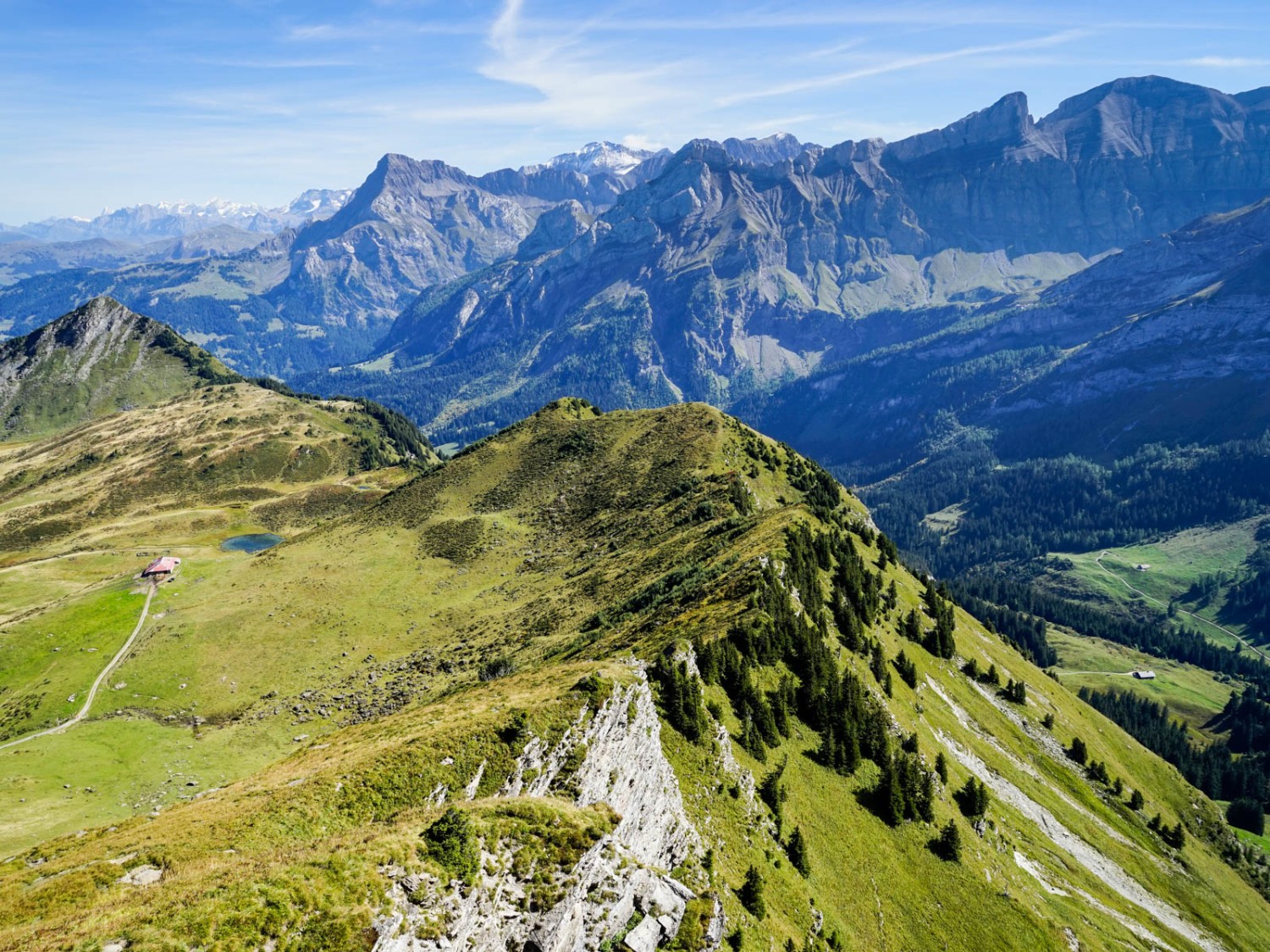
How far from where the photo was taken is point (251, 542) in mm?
178750

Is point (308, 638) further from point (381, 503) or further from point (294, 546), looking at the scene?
point (381, 503)

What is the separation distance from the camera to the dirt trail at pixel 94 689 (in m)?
80.4

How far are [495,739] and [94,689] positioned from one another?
77458 mm

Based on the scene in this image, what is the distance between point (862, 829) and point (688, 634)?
2284 cm


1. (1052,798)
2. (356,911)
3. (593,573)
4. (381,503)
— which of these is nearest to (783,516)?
(593,573)

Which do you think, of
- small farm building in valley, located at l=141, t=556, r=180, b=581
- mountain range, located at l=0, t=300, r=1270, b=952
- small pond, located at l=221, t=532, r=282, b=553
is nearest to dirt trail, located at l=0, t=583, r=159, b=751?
mountain range, located at l=0, t=300, r=1270, b=952

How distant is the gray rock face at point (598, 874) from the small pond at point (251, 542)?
147293 millimetres

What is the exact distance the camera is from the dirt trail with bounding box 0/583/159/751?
8044 centimetres

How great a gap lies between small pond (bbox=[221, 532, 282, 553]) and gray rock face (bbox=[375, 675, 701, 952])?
14729 cm

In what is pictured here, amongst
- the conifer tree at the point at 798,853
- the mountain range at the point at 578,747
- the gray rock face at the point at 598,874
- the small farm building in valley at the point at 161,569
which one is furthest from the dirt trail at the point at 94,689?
the conifer tree at the point at 798,853

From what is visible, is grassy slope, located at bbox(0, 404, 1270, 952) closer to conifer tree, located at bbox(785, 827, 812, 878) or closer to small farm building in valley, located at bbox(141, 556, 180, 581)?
conifer tree, located at bbox(785, 827, 812, 878)

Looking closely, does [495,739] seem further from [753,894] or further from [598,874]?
[753,894]

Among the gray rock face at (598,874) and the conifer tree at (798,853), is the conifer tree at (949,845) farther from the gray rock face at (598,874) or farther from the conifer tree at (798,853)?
the gray rock face at (598,874)

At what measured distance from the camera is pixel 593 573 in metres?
111
